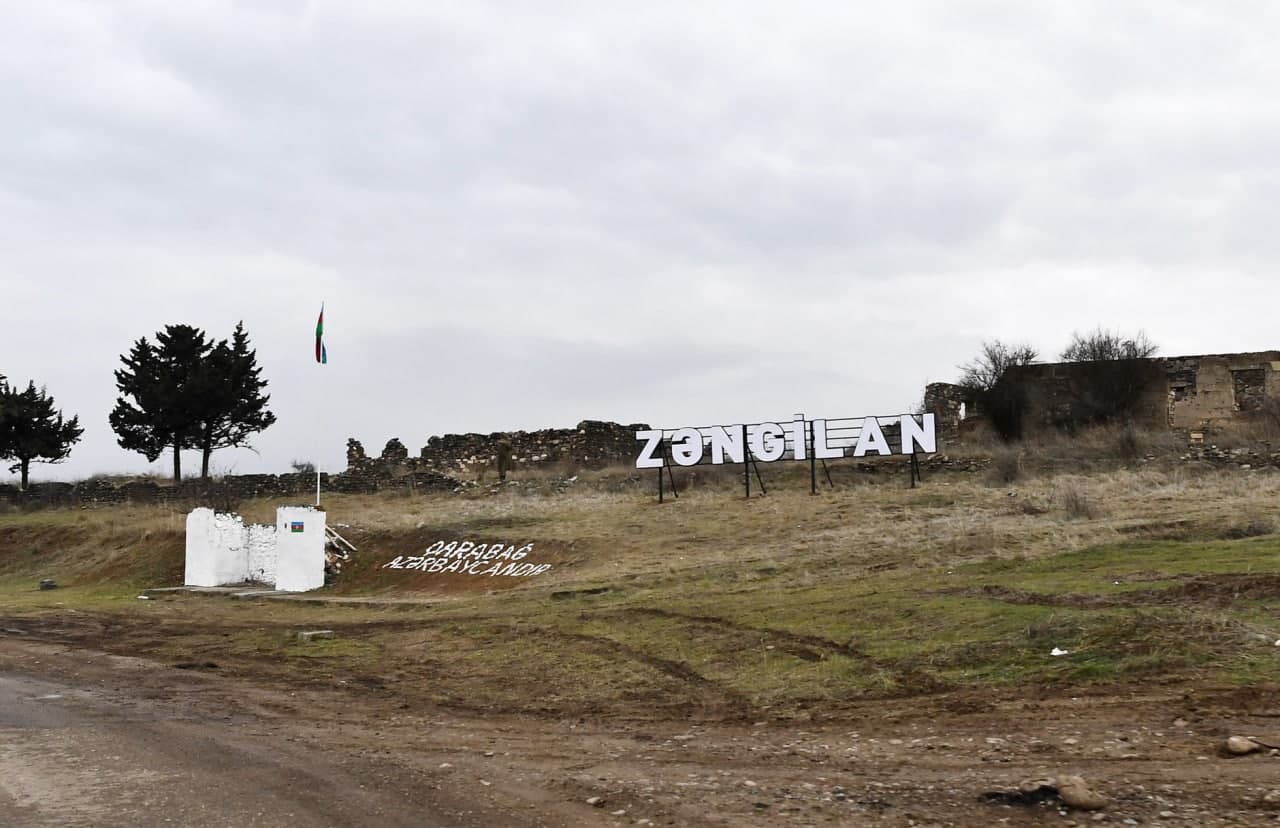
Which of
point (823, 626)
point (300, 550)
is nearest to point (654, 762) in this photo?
point (823, 626)

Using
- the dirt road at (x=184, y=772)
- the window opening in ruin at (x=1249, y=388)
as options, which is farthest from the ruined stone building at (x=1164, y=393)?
the dirt road at (x=184, y=772)

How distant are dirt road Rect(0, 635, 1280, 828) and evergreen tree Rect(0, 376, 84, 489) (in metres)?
42.2

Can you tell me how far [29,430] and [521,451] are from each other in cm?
2371

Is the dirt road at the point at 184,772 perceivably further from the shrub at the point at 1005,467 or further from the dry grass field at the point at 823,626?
the shrub at the point at 1005,467

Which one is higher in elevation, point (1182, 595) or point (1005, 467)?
point (1005, 467)

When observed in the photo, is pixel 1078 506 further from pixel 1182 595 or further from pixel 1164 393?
pixel 1164 393

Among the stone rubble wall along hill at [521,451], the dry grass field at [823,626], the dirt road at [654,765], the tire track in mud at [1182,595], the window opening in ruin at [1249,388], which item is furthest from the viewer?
Answer: the stone rubble wall along hill at [521,451]

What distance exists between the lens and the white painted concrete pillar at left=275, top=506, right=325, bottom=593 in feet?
85.9

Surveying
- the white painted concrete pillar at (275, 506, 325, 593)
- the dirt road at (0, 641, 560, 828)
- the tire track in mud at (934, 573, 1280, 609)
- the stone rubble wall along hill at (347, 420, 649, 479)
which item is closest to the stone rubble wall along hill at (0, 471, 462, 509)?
the stone rubble wall along hill at (347, 420, 649, 479)

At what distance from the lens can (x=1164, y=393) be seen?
3453 cm

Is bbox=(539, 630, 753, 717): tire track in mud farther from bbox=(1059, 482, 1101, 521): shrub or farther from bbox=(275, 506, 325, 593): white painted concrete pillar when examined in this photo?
bbox=(275, 506, 325, 593): white painted concrete pillar

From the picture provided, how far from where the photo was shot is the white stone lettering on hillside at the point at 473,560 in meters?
23.9

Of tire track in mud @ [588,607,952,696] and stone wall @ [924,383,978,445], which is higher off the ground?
stone wall @ [924,383,978,445]

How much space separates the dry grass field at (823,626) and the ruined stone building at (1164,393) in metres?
6.84
